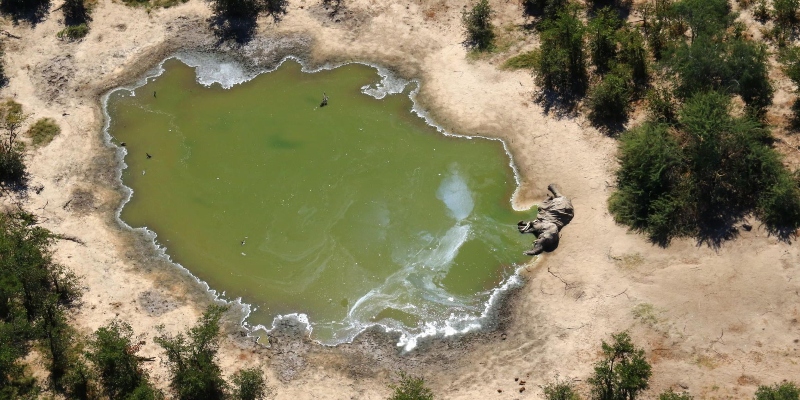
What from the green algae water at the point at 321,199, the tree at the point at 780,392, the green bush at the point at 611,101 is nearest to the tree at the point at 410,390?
the green algae water at the point at 321,199

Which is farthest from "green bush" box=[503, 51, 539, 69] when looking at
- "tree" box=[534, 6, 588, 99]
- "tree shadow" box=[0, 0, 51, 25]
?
"tree shadow" box=[0, 0, 51, 25]

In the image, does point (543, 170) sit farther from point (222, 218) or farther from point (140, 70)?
point (140, 70)

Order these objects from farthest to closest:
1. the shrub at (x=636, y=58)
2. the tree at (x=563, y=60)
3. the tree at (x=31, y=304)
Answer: the tree at (x=563, y=60)
the shrub at (x=636, y=58)
the tree at (x=31, y=304)

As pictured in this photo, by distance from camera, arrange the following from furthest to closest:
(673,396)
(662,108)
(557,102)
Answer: (557,102) → (662,108) → (673,396)

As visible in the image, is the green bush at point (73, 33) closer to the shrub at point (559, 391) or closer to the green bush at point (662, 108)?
the green bush at point (662, 108)

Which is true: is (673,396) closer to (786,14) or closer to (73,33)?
(786,14)

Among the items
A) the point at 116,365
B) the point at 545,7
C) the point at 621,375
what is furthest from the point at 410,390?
the point at 545,7
